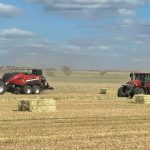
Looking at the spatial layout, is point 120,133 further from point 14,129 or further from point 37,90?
point 37,90

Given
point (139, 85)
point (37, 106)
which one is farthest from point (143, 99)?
point (37, 106)

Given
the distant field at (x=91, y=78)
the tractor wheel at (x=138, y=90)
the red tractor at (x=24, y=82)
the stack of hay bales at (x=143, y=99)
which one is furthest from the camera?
the distant field at (x=91, y=78)

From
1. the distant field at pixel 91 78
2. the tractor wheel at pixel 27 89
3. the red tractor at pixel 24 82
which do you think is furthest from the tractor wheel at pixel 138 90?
the distant field at pixel 91 78

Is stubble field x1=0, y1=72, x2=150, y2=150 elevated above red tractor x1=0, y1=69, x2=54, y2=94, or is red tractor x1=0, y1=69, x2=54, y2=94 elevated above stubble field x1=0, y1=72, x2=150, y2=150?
red tractor x1=0, y1=69, x2=54, y2=94

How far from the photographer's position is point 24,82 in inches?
1618

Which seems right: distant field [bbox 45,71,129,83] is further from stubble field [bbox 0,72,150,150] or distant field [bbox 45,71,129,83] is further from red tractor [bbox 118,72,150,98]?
stubble field [bbox 0,72,150,150]

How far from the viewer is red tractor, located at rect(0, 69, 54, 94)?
40812 millimetres

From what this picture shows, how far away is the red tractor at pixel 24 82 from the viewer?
1607 inches

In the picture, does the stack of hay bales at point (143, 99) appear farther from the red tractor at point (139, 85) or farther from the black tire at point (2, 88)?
the black tire at point (2, 88)

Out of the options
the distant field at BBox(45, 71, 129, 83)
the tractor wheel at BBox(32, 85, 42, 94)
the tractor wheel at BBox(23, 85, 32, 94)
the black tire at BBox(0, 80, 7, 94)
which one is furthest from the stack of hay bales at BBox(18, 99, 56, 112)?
the distant field at BBox(45, 71, 129, 83)

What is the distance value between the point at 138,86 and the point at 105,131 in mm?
20721

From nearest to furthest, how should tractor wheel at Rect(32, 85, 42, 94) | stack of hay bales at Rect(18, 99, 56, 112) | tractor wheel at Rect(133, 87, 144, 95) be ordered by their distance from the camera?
stack of hay bales at Rect(18, 99, 56, 112), tractor wheel at Rect(133, 87, 144, 95), tractor wheel at Rect(32, 85, 42, 94)

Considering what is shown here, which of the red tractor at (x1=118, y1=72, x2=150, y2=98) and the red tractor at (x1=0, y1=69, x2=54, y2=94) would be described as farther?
the red tractor at (x1=0, y1=69, x2=54, y2=94)

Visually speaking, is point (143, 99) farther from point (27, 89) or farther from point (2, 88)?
point (27, 89)
